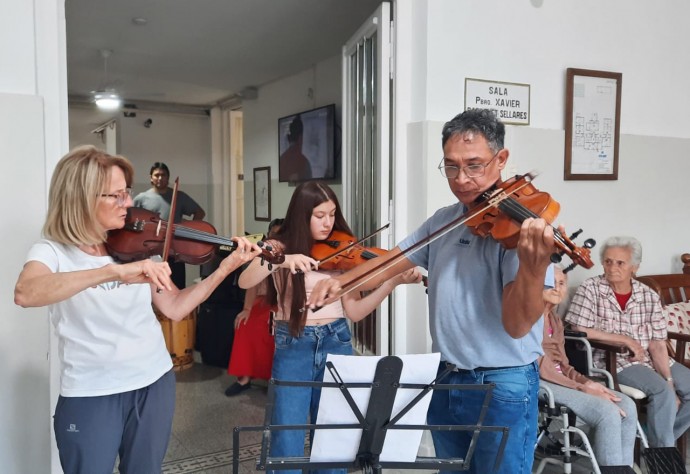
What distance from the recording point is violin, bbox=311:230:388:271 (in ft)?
6.76

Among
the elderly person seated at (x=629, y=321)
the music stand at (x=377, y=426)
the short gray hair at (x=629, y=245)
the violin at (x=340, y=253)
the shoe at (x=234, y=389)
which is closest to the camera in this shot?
the music stand at (x=377, y=426)

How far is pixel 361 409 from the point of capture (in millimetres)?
1291

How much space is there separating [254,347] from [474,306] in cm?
235

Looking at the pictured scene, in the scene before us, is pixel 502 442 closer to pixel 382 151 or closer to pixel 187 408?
pixel 382 151

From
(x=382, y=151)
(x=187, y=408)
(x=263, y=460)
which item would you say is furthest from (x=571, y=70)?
(x=187, y=408)

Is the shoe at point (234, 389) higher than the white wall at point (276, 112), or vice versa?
the white wall at point (276, 112)

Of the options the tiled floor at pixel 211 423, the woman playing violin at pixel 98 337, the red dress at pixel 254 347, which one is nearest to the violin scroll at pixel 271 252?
the woman playing violin at pixel 98 337

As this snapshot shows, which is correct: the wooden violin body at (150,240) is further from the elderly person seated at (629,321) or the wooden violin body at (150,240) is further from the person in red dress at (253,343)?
the elderly person seated at (629,321)

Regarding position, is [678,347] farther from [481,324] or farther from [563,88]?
[481,324]

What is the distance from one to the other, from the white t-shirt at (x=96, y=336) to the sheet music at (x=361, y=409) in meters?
0.51

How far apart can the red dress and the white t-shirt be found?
1997 mm

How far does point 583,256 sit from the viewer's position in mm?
1271

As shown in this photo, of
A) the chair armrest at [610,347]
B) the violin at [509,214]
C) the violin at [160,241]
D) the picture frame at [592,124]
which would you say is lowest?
the chair armrest at [610,347]

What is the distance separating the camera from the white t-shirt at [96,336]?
55.2 inches
